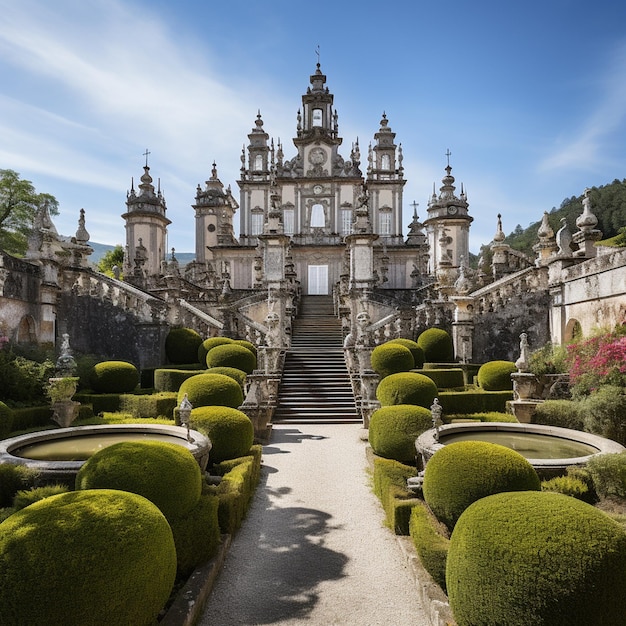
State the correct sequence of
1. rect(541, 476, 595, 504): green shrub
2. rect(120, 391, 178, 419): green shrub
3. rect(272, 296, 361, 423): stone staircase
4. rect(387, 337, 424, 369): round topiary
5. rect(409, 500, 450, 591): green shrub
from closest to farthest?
1. rect(409, 500, 450, 591): green shrub
2. rect(541, 476, 595, 504): green shrub
3. rect(120, 391, 178, 419): green shrub
4. rect(272, 296, 361, 423): stone staircase
5. rect(387, 337, 424, 369): round topiary

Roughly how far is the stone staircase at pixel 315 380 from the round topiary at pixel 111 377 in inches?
198

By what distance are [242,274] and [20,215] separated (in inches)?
711

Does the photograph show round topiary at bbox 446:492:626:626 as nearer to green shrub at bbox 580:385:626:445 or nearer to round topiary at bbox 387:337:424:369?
green shrub at bbox 580:385:626:445

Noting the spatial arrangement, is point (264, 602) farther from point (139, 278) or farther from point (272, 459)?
point (139, 278)

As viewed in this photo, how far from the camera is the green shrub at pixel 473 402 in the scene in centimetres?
1453

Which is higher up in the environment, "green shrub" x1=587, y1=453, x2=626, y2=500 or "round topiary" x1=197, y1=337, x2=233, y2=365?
"round topiary" x1=197, y1=337, x2=233, y2=365

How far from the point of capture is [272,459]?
39.3 ft

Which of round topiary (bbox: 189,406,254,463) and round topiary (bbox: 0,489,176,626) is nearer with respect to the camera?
round topiary (bbox: 0,489,176,626)

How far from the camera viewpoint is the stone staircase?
1669 cm

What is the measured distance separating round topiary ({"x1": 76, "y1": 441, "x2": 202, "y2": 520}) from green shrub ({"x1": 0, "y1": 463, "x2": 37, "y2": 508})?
166cm

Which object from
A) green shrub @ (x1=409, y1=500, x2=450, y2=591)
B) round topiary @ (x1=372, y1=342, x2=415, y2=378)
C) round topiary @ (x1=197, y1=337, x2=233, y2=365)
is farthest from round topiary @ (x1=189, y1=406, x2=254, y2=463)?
round topiary @ (x1=197, y1=337, x2=233, y2=365)

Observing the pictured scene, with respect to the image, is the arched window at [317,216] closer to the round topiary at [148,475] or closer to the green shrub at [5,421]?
the green shrub at [5,421]

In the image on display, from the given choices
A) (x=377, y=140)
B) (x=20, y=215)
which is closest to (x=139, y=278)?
(x=20, y=215)

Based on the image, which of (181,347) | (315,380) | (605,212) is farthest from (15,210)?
(605,212)
